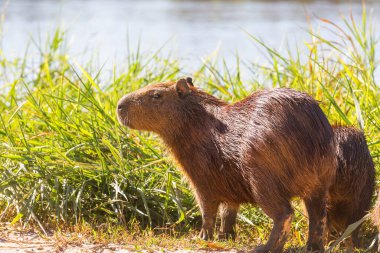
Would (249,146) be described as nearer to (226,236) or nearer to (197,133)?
(197,133)

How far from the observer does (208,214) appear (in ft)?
13.4

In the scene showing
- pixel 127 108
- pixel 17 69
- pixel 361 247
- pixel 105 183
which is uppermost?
pixel 17 69

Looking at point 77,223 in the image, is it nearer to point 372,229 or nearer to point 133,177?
point 133,177

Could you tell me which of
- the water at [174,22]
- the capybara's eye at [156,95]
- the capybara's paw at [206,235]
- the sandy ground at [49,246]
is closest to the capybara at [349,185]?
the capybara's paw at [206,235]

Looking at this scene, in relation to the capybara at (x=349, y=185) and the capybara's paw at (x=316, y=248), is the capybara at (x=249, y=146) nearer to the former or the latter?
the capybara's paw at (x=316, y=248)

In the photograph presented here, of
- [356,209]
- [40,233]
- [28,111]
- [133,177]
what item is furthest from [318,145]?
[28,111]

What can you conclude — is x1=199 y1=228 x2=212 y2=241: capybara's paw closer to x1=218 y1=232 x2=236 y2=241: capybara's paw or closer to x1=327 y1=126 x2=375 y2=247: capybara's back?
x1=218 y1=232 x2=236 y2=241: capybara's paw

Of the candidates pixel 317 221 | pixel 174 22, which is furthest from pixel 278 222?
pixel 174 22

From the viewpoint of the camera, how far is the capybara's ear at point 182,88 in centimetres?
409

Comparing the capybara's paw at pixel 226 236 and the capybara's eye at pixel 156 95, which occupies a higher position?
the capybara's eye at pixel 156 95

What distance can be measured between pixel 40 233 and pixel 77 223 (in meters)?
0.22

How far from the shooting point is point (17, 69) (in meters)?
7.18

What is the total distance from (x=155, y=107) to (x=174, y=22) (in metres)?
12.1

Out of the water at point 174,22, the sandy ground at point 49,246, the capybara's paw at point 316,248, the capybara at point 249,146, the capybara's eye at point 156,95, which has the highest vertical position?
the water at point 174,22
